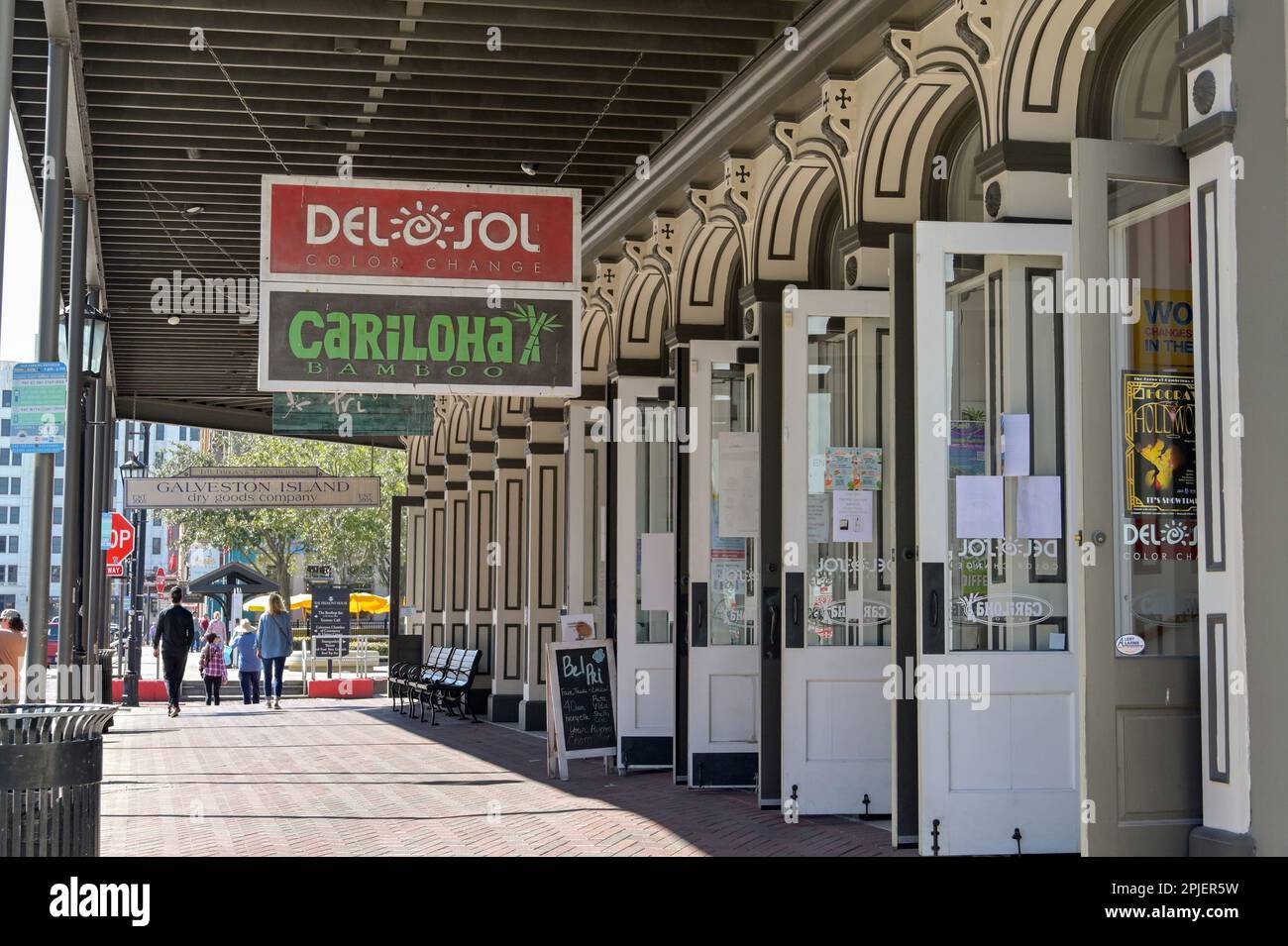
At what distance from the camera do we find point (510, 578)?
19.3 m

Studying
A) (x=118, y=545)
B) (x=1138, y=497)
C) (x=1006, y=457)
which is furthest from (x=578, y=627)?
(x=118, y=545)

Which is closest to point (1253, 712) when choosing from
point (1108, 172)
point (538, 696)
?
point (1108, 172)

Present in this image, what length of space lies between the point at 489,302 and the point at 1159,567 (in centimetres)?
417

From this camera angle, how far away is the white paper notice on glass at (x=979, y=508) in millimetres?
7340

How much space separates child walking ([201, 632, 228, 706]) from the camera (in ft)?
73.1

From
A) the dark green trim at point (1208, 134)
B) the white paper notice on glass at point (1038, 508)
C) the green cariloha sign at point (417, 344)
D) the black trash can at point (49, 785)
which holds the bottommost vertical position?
the black trash can at point (49, 785)

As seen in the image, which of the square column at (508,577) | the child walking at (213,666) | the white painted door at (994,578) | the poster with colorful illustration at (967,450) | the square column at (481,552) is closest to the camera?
the white painted door at (994,578)

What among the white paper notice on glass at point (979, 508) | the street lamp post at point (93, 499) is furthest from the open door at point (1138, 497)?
the street lamp post at point (93, 499)

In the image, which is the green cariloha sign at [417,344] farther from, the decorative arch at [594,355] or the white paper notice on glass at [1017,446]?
the decorative arch at [594,355]

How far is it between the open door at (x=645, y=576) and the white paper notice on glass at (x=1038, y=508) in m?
5.05

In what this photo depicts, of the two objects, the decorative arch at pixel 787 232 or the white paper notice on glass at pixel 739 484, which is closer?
the decorative arch at pixel 787 232

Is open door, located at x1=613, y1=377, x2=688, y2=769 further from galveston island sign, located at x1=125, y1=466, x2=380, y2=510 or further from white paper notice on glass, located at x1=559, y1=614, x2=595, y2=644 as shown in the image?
galveston island sign, located at x1=125, y1=466, x2=380, y2=510

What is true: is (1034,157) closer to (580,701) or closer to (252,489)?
(580,701)

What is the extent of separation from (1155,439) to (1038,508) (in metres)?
1.48
